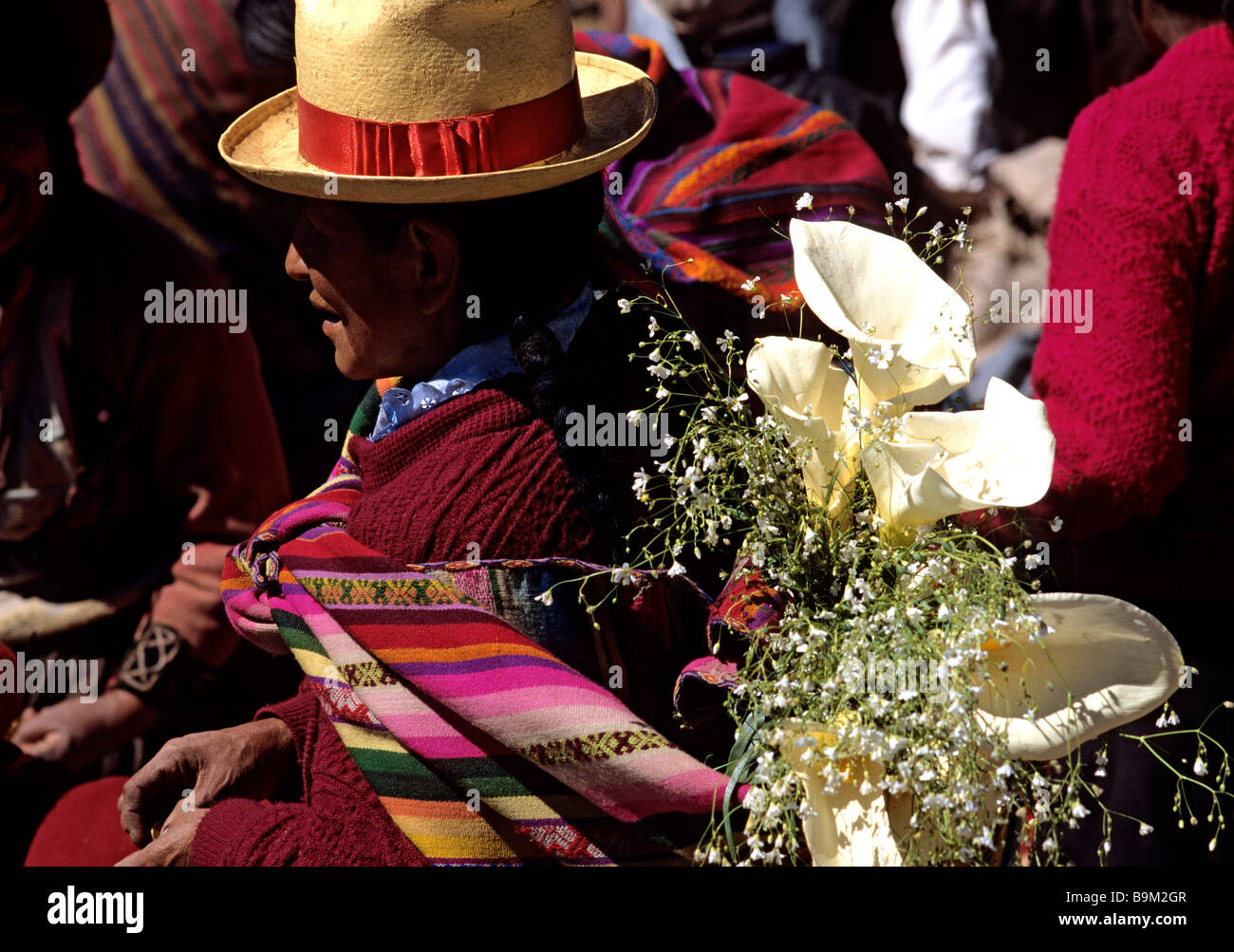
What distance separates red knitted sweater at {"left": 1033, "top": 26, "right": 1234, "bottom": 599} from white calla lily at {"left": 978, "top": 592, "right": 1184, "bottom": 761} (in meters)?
0.59

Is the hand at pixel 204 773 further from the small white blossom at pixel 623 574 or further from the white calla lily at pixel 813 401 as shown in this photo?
the white calla lily at pixel 813 401

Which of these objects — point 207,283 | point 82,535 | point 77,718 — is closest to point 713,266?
point 207,283

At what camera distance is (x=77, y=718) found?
2.70 meters

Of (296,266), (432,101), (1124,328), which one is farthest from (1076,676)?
(296,266)

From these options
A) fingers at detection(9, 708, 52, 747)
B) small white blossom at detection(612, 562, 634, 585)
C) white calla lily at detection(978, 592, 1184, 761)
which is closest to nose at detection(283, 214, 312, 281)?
small white blossom at detection(612, 562, 634, 585)

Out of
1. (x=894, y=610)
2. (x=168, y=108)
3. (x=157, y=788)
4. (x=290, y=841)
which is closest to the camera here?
(x=894, y=610)

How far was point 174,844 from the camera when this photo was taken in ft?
6.37

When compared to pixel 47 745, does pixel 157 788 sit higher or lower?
higher

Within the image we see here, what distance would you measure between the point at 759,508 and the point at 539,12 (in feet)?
A: 2.56

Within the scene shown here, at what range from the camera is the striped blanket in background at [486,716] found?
1.74 meters

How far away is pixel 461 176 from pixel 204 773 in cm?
105

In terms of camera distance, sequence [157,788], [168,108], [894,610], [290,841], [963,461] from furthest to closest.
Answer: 1. [168,108]
2. [157,788]
3. [290,841]
4. [963,461]
5. [894,610]

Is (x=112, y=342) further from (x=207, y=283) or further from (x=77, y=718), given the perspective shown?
(x=77, y=718)

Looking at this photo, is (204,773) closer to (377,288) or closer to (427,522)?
(427,522)
